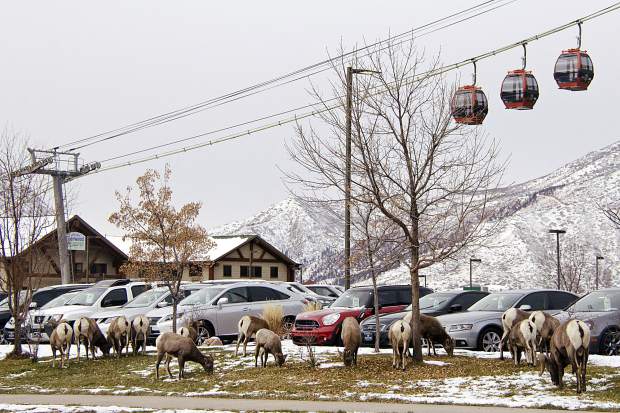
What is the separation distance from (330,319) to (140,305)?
645cm

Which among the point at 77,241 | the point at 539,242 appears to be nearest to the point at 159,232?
the point at 77,241

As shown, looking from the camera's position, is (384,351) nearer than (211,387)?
No

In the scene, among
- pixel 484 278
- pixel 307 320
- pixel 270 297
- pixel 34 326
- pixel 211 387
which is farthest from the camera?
pixel 484 278

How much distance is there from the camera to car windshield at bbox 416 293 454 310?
25719 mm

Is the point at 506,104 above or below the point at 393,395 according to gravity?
above

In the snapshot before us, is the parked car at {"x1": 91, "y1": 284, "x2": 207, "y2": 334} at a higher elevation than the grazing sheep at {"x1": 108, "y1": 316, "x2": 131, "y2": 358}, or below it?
higher

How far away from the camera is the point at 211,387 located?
1892 centimetres

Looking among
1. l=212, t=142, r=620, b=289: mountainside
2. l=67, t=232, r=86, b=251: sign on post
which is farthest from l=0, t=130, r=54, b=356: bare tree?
l=212, t=142, r=620, b=289: mountainside

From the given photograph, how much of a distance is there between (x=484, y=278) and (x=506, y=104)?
140 meters

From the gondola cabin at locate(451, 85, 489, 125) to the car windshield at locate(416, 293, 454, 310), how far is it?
5.69 meters

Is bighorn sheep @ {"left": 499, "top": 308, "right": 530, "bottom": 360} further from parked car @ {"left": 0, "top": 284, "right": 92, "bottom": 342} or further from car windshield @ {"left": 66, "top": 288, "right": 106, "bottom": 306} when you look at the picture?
parked car @ {"left": 0, "top": 284, "right": 92, "bottom": 342}

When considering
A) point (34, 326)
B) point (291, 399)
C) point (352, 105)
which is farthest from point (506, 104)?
point (34, 326)

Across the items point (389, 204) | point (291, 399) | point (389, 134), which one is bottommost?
point (291, 399)

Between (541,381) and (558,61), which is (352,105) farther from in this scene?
(541,381)
